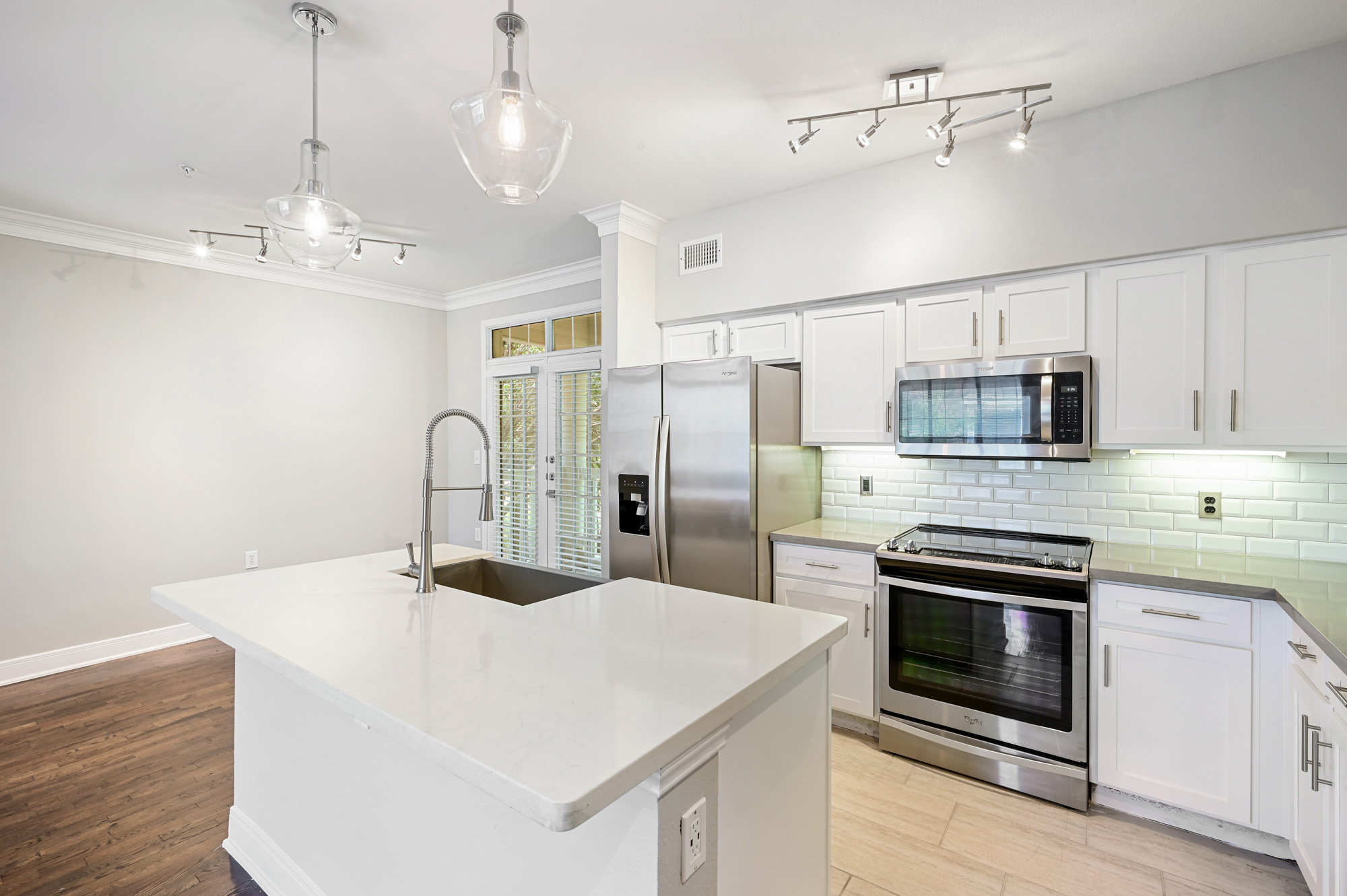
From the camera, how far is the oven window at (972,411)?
2631mm

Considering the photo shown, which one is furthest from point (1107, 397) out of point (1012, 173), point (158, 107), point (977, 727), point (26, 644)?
point (26, 644)

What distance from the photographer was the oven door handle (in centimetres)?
232

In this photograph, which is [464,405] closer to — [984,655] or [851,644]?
[851,644]

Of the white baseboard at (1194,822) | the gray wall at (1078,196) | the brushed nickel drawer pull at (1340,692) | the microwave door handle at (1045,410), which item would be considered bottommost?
the white baseboard at (1194,822)

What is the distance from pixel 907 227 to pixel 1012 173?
46 centimetres

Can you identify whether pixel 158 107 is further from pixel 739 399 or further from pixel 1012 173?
pixel 1012 173

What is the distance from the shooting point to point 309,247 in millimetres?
2084

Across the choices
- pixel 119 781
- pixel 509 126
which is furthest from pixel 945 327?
pixel 119 781

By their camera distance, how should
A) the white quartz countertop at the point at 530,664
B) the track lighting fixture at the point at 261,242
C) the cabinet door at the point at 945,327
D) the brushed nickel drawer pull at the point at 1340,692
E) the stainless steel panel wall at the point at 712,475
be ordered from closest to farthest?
the white quartz countertop at the point at 530,664 → the brushed nickel drawer pull at the point at 1340,692 → the cabinet door at the point at 945,327 → the stainless steel panel wall at the point at 712,475 → the track lighting fixture at the point at 261,242

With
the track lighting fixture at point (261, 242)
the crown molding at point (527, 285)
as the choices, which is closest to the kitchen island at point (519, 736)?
the track lighting fixture at point (261, 242)

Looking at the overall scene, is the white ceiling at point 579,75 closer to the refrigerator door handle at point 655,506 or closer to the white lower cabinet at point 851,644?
the refrigerator door handle at point 655,506

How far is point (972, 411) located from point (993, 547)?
24.1 inches

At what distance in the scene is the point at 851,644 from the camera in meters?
2.89

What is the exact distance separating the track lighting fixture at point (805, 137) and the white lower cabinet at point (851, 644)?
193 centimetres
